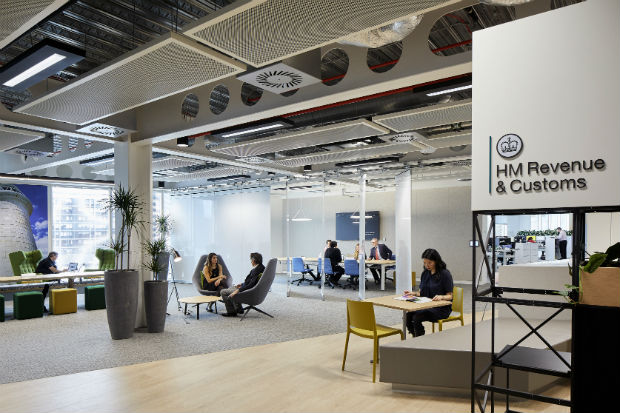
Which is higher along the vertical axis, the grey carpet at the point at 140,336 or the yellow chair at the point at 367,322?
the yellow chair at the point at 367,322

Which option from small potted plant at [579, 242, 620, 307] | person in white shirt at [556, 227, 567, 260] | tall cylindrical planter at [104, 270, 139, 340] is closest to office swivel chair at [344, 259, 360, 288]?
person in white shirt at [556, 227, 567, 260]

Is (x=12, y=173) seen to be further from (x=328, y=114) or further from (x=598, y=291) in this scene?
(x=598, y=291)

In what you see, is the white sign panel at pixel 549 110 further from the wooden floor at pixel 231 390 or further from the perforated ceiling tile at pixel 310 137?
the perforated ceiling tile at pixel 310 137

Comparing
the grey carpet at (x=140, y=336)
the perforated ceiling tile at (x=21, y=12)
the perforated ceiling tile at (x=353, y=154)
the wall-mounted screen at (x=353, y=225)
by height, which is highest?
the perforated ceiling tile at (x=21, y=12)

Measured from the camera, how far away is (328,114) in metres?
6.97

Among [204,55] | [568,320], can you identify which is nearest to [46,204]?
[204,55]

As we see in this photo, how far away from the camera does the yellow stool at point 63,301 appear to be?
377 inches

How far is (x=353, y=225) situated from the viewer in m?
17.6

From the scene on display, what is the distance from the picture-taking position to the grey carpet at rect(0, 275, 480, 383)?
19.3 feet

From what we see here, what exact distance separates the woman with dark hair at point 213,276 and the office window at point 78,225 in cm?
571

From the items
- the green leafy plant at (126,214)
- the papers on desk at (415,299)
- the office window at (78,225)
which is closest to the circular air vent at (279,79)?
the papers on desk at (415,299)

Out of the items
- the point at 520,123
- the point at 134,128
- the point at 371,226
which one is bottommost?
the point at 371,226

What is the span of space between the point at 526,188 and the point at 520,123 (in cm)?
31

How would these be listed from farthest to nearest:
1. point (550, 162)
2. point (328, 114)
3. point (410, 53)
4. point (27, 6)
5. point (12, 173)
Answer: point (12, 173), point (328, 114), point (410, 53), point (27, 6), point (550, 162)
